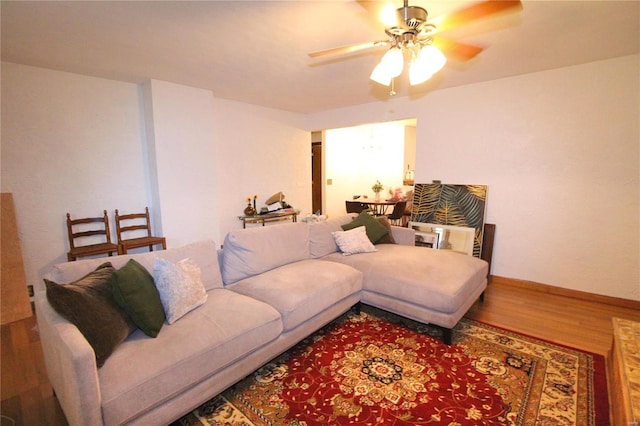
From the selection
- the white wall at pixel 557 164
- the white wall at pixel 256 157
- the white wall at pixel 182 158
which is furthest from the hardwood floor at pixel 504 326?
the white wall at pixel 256 157

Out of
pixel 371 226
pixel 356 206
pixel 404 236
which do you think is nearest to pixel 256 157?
pixel 356 206

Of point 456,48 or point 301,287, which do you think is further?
point 301,287

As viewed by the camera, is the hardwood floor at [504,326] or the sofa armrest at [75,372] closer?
the sofa armrest at [75,372]

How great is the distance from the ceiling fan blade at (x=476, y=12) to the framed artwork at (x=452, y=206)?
8.48ft

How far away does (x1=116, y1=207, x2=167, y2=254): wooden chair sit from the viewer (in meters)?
3.36

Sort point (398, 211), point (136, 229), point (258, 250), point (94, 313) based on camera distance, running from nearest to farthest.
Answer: point (94, 313), point (258, 250), point (136, 229), point (398, 211)

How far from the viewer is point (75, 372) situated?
114 centimetres

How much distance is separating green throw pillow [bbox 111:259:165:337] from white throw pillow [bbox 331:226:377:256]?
187 centimetres

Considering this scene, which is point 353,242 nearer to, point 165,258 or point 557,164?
point 165,258

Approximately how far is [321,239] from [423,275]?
1.14 metres

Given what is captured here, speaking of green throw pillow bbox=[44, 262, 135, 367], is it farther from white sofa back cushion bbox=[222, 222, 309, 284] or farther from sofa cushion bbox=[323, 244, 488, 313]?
sofa cushion bbox=[323, 244, 488, 313]

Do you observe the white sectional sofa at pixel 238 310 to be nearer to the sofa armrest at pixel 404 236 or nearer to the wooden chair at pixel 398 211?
the sofa armrest at pixel 404 236

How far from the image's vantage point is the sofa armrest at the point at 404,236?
3.54 m

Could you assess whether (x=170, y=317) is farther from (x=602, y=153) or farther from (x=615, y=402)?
(x=602, y=153)
